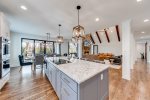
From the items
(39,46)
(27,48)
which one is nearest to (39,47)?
(39,46)

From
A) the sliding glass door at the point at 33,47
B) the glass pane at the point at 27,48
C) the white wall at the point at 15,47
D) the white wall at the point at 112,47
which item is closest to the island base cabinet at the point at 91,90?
the sliding glass door at the point at 33,47

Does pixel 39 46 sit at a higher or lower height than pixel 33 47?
higher

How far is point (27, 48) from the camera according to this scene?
25.2 ft

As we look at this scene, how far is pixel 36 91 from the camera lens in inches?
108

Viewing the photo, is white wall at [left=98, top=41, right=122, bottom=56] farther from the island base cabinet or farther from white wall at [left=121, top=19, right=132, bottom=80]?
the island base cabinet

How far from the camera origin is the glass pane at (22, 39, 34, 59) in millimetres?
7505

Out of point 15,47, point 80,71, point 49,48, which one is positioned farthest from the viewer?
point 49,48

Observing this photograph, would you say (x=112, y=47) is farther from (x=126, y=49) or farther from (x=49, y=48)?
(x=49, y=48)

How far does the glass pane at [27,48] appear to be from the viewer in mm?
7505

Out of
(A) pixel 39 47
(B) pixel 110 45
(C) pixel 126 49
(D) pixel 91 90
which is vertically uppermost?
(B) pixel 110 45

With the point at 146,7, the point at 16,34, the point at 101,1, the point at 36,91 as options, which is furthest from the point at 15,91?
the point at 16,34

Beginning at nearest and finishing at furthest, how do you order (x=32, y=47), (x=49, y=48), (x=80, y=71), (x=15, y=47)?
(x=80, y=71), (x=15, y=47), (x=32, y=47), (x=49, y=48)

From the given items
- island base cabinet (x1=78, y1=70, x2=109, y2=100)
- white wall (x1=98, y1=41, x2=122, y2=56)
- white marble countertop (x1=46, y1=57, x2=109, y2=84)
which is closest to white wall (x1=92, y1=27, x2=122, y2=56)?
white wall (x1=98, y1=41, x2=122, y2=56)

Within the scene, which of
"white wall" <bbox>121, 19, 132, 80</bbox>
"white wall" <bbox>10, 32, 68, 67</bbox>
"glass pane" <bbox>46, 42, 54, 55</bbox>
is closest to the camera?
"white wall" <bbox>121, 19, 132, 80</bbox>
